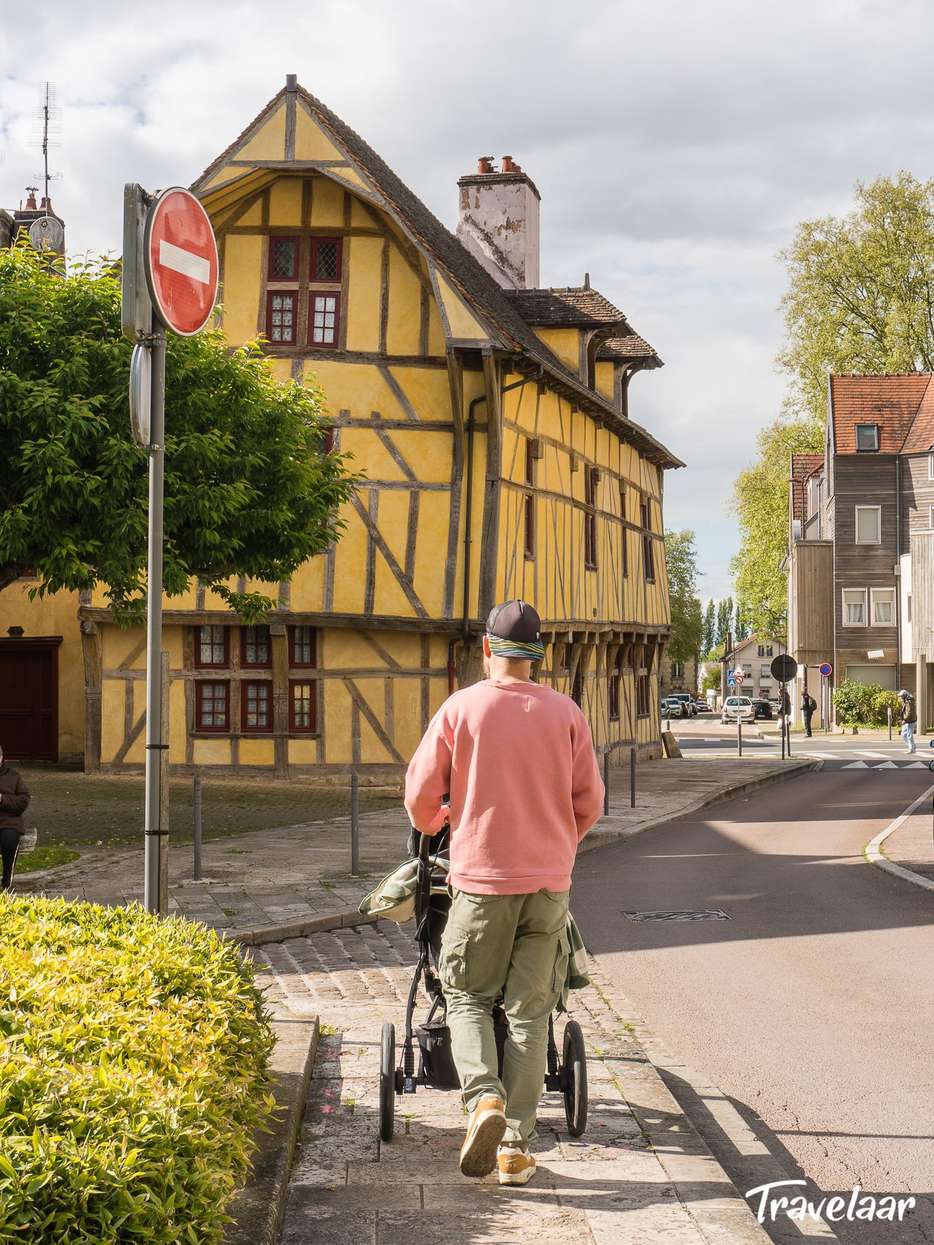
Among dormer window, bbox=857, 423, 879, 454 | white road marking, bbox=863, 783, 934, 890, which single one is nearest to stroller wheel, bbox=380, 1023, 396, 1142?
white road marking, bbox=863, 783, 934, 890

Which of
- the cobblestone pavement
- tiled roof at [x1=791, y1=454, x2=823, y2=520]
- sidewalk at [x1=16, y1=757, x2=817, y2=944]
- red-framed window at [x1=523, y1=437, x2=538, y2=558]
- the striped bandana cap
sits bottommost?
sidewalk at [x1=16, y1=757, x2=817, y2=944]

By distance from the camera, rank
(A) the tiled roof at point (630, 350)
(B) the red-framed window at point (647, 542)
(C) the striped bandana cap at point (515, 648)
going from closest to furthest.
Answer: (C) the striped bandana cap at point (515, 648), (A) the tiled roof at point (630, 350), (B) the red-framed window at point (647, 542)

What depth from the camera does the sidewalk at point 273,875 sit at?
11.2 meters

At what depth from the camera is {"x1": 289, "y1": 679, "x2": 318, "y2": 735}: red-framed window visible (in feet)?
78.7

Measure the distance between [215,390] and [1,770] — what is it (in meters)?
5.16

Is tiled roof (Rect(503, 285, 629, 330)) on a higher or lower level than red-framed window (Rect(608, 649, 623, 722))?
higher

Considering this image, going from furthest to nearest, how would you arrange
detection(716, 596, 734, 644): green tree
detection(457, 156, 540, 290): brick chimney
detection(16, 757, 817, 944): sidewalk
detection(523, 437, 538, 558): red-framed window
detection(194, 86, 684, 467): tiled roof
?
detection(716, 596, 734, 644): green tree, detection(457, 156, 540, 290): brick chimney, detection(523, 437, 538, 558): red-framed window, detection(194, 86, 684, 467): tiled roof, detection(16, 757, 817, 944): sidewalk

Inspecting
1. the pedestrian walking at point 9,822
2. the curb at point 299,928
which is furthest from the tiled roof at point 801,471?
the pedestrian walking at point 9,822

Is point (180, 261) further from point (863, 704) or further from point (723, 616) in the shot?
point (723, 616)

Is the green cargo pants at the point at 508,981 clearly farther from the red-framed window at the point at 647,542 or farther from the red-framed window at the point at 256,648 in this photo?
the red-framed window at the point at 647,542

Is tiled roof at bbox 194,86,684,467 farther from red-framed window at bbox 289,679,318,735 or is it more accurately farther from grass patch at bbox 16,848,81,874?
grass patch at bbox 16,848,81,874

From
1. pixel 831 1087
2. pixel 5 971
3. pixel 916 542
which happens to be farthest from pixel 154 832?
pixel 916 542

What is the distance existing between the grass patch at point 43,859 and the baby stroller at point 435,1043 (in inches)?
342

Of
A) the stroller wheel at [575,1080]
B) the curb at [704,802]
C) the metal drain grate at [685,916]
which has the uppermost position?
the stroller wheel at [575,1080]
